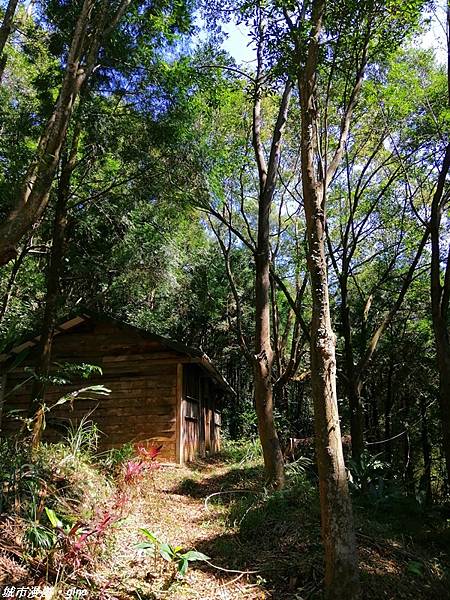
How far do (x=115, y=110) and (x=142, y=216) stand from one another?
5.16 metres

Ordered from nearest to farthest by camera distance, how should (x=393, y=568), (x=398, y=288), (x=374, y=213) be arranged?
(x=393, y=568) → (x=374, y=213) → (x=398, y=288)

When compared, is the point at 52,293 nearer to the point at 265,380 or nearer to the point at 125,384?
the point at 265,380

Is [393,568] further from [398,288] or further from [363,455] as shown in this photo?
[398,288]

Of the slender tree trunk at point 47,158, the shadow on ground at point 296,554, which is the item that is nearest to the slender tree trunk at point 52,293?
the slender tree trunk at point 47,158

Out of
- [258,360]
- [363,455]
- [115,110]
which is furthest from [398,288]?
[115,110]

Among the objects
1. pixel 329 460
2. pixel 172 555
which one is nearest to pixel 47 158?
pixel 329 460

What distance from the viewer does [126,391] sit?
488 inches

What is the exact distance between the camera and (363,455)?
9.48 m

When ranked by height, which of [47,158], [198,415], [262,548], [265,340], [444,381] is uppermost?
[47,158]

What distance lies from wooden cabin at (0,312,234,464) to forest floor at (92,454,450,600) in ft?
10.4

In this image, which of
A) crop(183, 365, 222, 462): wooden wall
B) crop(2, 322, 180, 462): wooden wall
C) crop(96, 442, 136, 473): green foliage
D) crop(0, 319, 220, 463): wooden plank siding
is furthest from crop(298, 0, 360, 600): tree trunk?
crop(183, 365, 222, 462): wooden wall

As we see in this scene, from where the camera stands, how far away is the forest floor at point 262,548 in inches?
178

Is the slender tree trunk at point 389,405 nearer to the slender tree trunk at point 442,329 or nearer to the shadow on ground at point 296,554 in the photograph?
the slender tree trunk at point 442,329

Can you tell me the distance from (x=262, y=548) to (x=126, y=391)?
7431 mm
